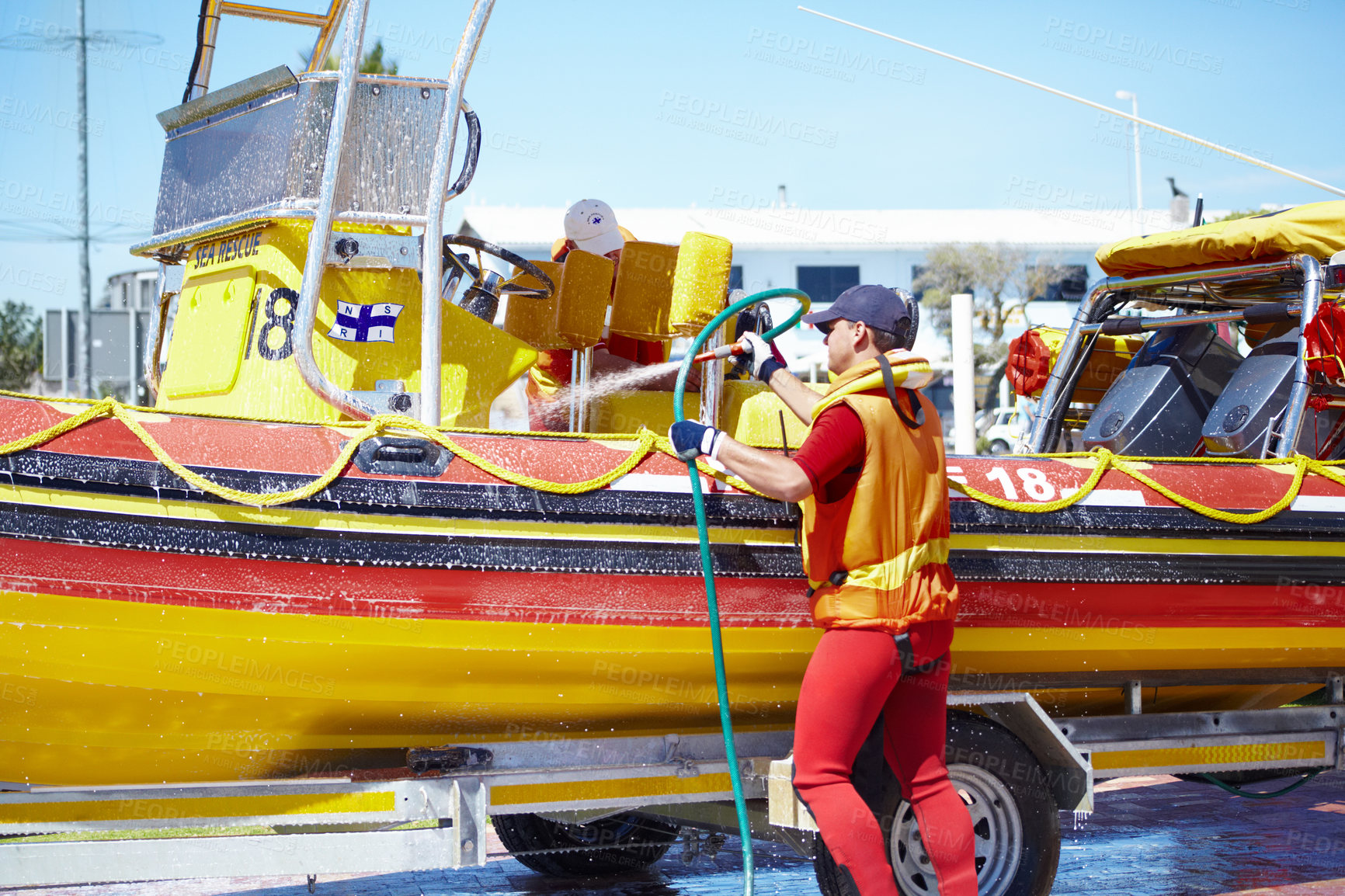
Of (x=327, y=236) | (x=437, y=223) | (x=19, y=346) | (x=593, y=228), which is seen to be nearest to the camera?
(x=327, y=236)

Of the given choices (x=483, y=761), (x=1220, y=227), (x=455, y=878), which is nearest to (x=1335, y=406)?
(x=1220, y=227)

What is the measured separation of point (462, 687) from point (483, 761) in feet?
0.78

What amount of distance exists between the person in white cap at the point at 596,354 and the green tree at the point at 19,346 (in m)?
27.0

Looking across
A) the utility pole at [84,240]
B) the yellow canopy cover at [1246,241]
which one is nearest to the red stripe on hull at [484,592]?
the yellow canopy cover at [1246,241]

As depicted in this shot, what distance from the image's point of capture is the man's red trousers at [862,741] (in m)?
3.28

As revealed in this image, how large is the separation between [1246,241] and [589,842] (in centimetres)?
346

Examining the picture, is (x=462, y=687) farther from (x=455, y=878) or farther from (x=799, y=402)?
(x=455, y=878)

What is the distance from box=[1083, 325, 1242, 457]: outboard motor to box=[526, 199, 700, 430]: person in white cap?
1.95m

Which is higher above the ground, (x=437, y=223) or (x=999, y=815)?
(x=437, y=223)

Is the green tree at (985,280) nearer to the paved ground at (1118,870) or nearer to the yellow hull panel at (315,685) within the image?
the paved ground at (1118,870)

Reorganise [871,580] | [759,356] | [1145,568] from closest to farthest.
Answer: [871,580], [759,356], [1145,568]

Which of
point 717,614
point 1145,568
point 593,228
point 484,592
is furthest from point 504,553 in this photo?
point 1145,568

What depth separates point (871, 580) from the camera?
3.34 meters

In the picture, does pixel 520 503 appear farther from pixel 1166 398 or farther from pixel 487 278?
pixel 1166 398
